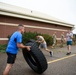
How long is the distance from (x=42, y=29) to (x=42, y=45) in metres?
10.4

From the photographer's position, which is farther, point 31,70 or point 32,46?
point 31,70

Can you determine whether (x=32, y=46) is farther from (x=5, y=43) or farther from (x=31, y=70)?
Result: (x=5, y=43)

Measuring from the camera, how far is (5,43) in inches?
707

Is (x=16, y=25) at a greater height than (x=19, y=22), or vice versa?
(x=19, y=22)

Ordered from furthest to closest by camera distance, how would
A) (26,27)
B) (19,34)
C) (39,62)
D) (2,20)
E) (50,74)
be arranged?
1. (26,27)
2. (2,20)
3. (50,74)
4. (39,62)
5. (19,34)

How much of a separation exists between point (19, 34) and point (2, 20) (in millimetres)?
11488

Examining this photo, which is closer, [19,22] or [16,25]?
[16,25]

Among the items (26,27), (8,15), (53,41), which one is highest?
(8,15)

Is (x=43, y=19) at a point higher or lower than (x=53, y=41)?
higher

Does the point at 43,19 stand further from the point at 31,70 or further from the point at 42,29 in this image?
the point at 31,70

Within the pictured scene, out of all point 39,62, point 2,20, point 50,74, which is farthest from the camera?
point 2,20

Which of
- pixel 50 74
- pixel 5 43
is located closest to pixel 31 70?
pixel 50 74

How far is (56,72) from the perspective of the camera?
783 cm

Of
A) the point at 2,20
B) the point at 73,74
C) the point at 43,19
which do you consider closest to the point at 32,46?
the point at 73,74
